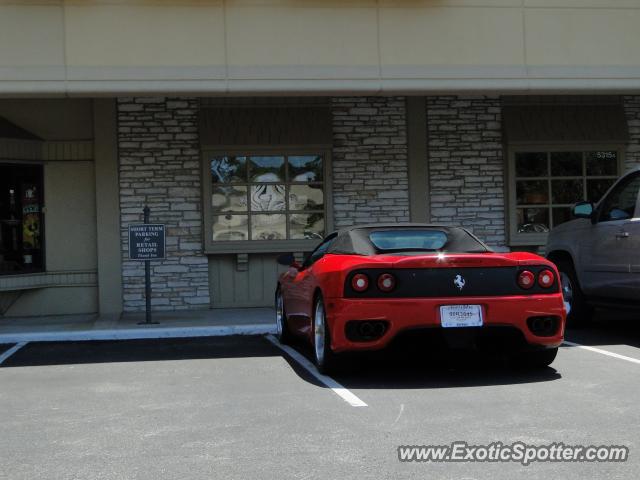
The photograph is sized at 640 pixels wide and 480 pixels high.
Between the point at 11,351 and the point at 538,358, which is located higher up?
the point at 538,358

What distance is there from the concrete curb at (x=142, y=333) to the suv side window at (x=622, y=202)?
421 cm

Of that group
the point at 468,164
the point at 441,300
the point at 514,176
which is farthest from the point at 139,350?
the point at 514,176

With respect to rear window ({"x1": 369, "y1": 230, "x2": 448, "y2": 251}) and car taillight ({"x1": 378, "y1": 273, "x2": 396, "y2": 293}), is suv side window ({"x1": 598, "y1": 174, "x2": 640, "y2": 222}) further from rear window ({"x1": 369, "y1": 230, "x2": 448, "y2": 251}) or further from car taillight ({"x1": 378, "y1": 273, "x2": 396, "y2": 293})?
car taillight ({"x1": 378, "y1": 273, "x2": 396, "y2": 293})

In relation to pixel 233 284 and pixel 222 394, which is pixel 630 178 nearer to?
pixel 222 394

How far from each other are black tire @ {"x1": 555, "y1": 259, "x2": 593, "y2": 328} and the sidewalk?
11.8ft

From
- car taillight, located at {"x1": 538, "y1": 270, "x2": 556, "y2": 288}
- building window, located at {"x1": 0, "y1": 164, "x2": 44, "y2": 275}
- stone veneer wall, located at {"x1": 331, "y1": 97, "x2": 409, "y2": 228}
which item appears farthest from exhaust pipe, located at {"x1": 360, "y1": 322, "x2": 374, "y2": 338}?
building window, located at {"x1": 0, "y1": 164, "x2": 44, "y2": 275}

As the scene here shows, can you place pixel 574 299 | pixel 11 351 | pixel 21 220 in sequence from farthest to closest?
1. pixel 21 220
2. pixel 574 299
3. pixel 11 351

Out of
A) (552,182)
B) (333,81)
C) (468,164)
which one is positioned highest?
(333,81)

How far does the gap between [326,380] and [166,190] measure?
6.96 meters

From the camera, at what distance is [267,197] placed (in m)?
13.5

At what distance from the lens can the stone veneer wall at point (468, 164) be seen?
13.9 metres

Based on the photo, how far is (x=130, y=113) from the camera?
43.7 ft

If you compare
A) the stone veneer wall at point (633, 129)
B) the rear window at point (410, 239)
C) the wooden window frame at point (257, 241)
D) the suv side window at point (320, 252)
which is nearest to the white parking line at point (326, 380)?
the suv side window at point (320, 252)

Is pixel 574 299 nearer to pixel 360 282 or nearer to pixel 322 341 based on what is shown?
pixel 322 341
